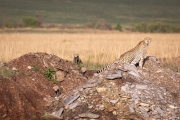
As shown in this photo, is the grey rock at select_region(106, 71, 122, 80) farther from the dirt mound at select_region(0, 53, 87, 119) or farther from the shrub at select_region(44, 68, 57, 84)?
the shrub at select_region(44, 68, 57, 84)

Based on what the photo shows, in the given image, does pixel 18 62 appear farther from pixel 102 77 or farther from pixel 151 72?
pixel 151 72

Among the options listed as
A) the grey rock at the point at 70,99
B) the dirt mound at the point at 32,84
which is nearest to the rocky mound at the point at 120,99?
the grey rock at the point at 70,99

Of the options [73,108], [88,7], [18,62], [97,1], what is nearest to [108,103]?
[73,108]

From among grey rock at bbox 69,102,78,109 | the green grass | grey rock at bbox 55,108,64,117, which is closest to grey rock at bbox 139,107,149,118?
grey rock at bbox 69,102,78,109

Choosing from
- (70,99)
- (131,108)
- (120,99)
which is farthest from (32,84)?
(131,108)

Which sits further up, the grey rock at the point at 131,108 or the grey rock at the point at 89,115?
the grey rock at the point at 131,108

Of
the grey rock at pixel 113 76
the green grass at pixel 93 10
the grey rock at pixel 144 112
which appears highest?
the grey rock at pixel 113 76

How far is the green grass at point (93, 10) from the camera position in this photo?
8244 centimetres

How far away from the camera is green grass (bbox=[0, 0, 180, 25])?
82.4 metres

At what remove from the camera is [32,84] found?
8.34 meters

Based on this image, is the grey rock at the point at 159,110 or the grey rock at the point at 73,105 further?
the grey rock at the point at 73,105

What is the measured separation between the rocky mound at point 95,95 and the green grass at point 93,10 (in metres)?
70.5

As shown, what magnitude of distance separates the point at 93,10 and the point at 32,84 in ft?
278

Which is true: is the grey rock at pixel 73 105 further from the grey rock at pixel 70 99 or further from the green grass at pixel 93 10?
the green grass at pixel 93 10
